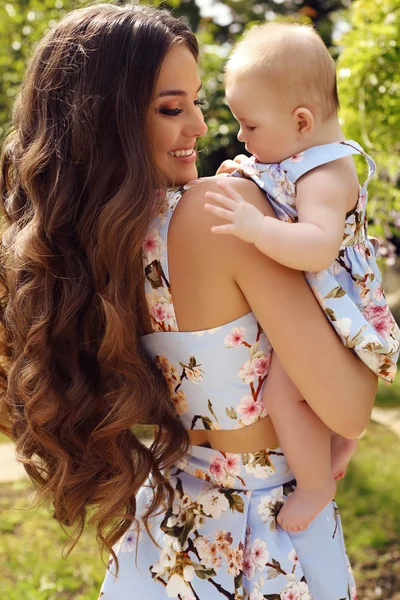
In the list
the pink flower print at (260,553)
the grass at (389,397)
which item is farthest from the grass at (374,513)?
the pink flower print at (260,553)

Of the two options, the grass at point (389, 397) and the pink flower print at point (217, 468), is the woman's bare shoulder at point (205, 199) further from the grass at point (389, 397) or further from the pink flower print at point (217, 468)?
the grass at point (389, 397)

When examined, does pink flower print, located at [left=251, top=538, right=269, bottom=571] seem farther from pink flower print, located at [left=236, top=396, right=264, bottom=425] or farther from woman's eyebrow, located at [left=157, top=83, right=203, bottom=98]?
woman's eyebrow, located at [left=157, top=83, right=203, bottom=98]

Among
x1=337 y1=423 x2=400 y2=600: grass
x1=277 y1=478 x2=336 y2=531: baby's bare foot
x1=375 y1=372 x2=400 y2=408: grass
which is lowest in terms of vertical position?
x1=375 y1=372 x2=400 y2=408: grass

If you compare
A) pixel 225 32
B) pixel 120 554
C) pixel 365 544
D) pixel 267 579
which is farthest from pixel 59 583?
pixel 225 32

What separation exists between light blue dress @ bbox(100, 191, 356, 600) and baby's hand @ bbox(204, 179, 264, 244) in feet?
0.51

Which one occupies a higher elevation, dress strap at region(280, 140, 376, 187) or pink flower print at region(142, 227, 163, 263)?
dress strap at region(280, 140, 376, 187)

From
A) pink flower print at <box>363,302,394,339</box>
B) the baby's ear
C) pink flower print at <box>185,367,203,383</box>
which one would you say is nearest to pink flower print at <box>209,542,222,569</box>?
pink flower print at <box>185,367,203,383</box>

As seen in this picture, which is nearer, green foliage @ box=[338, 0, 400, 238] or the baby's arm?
the baby's arm

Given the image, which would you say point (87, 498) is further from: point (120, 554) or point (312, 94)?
point (312, 94)

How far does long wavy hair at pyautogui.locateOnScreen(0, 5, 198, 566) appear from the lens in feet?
5.12

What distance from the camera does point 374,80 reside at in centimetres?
307

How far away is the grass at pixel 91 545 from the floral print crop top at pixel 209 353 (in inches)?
63.5

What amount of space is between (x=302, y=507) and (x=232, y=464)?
0.18 m

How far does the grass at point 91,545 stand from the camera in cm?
336
